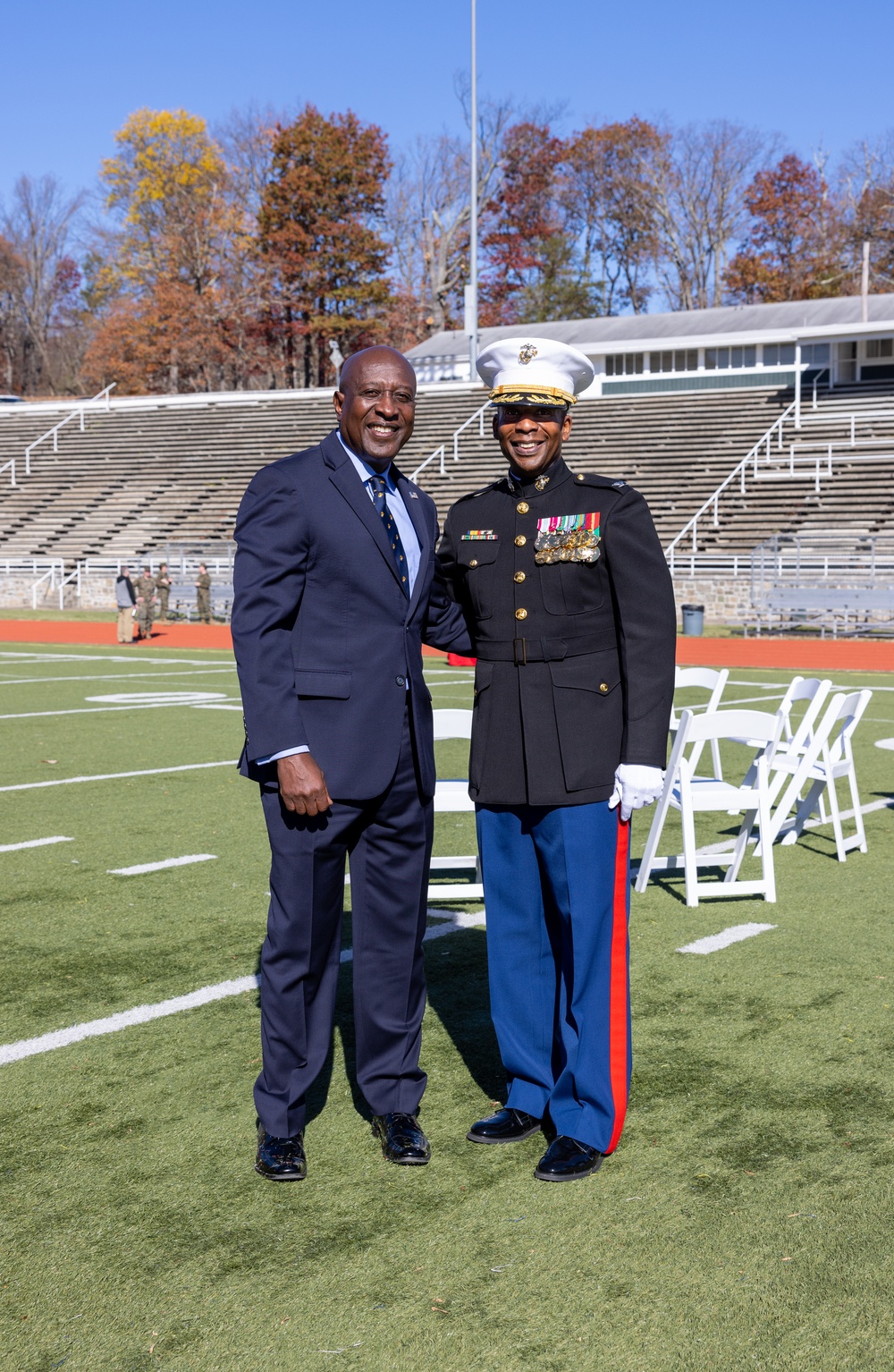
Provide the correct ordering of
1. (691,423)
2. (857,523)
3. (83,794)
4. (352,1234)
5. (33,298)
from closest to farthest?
(352,1234) < (83,794) < (857,523) < (691,423) < (33,298)

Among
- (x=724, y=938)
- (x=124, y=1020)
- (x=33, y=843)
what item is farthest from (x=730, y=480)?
(x=124, y=1020)

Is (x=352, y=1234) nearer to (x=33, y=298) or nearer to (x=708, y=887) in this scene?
(x=708, y=887)

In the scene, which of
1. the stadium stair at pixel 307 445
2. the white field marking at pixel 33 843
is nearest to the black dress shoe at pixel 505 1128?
the white field marking at pixel 33 843

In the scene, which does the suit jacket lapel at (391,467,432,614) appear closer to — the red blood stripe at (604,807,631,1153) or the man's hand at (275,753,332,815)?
the man's hand at (275,753,332,815)

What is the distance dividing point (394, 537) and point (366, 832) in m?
0.75

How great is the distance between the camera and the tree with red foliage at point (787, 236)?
182ft

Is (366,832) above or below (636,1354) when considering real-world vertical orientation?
above

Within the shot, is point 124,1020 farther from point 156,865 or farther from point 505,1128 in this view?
point 156,865

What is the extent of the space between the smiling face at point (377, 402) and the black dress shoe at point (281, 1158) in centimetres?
170

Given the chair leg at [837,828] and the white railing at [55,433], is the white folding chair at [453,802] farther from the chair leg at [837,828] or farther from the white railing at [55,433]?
the white railing at [55,433]

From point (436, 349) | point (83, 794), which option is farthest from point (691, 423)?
point (83, 794)

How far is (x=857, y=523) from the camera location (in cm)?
2672

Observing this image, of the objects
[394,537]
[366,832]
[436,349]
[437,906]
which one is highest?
[436,349]

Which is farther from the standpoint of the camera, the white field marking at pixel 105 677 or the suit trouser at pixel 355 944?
the white field marking at pixel 105 677
